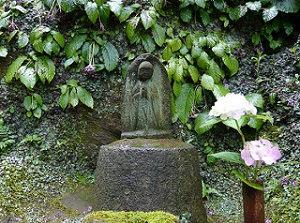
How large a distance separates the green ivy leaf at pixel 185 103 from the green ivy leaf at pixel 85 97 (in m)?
1.02

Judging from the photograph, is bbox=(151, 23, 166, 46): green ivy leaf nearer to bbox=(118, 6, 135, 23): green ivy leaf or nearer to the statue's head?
bbox=(118, 6, 135, 23): green ivy leaf

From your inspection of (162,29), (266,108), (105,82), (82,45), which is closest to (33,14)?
(82,45)

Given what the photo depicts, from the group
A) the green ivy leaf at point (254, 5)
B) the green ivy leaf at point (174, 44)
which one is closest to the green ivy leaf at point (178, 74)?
the green ivy leaf at point (174, 44)

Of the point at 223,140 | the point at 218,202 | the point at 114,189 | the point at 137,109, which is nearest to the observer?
the point at 114,189

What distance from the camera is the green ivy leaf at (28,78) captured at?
12.7 ft

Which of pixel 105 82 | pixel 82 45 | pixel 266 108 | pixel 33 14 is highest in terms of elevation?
pixel 33 14

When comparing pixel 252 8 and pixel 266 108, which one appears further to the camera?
pixel 252 8

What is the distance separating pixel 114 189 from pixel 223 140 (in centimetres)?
171

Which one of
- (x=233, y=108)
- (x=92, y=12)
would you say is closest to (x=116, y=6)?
(x=92, y=12)

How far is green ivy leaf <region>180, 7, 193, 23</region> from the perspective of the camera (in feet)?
14.3

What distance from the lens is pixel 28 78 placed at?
153 inches

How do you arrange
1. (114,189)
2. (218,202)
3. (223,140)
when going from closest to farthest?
1. (114,189)
2. (218,202)
3. (223,140)

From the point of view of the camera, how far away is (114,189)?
2850mm

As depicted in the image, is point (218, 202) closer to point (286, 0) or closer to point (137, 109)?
point (137, 109)
